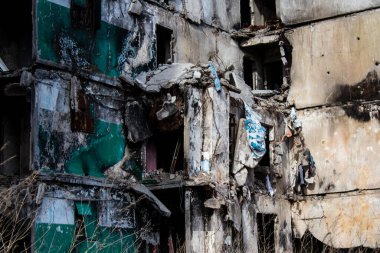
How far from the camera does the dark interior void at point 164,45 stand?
20.0 metres

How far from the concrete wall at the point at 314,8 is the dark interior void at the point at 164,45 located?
4.23 metres

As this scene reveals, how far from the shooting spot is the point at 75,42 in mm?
17109

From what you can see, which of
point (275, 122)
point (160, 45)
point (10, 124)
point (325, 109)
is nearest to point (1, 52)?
point (10, 124)

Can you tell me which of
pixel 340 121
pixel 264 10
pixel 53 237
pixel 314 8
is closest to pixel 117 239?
pixel 53 237

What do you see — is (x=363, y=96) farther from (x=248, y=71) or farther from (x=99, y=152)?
(x=99, y=152)

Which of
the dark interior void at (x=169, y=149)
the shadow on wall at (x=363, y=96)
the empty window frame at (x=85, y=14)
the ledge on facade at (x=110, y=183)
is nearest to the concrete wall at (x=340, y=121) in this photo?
the shadow on wall at (x=363, y=96)

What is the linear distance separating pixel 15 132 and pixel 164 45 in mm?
→ 5127

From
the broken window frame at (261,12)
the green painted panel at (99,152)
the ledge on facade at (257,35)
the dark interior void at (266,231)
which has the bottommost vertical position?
the dark interior void at (266,231)

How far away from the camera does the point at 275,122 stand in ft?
69.6

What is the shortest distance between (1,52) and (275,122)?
823cm


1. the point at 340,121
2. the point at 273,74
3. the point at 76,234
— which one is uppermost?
the point at 273,74

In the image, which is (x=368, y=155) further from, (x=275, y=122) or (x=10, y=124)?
(x=10, y=124)

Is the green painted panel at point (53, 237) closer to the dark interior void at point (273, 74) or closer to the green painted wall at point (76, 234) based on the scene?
the green painted wall at point (76, 234)

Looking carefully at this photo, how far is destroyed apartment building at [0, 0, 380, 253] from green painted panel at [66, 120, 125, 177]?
0.13 feet
